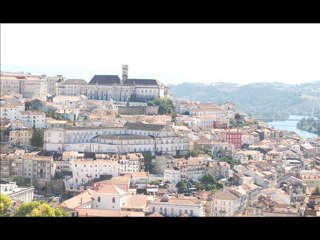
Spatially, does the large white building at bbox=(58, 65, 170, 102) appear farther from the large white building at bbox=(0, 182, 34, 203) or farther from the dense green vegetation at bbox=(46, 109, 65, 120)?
the large white building at bbox=(0, 182, 34, 203)

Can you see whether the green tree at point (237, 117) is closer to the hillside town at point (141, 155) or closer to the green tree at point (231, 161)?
the hillside town at point (141, 155)

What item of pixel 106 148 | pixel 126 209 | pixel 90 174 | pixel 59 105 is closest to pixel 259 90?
pixel 59 105

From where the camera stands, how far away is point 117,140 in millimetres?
10445

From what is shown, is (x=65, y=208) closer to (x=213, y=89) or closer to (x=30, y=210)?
(x=30, y=210)

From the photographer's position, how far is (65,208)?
6.23m

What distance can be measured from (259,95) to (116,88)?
14.8ft

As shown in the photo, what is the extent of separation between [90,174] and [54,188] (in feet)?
1.87

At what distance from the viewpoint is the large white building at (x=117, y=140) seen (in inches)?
403

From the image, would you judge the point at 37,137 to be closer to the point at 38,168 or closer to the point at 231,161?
A: the point at 38,168

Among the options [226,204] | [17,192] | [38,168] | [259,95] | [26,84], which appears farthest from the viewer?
[259,95]

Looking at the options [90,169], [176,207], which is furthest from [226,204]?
[90,169]

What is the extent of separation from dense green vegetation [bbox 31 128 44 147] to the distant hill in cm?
555

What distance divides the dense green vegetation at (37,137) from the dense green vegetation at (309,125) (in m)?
7.51

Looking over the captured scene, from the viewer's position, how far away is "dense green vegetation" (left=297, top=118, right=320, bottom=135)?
598 inches
